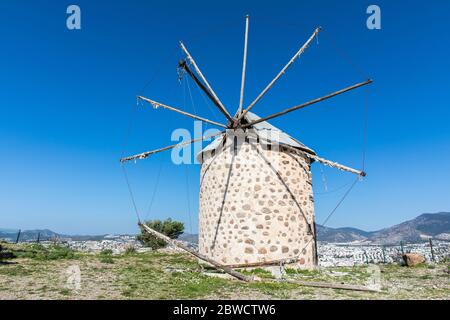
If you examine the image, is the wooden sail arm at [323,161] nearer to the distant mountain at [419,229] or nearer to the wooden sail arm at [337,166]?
the wooden sail arm at [337,166]

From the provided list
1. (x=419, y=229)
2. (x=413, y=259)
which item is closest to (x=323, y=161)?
(x=413, y=259)

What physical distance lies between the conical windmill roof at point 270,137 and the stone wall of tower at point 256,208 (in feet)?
1.08

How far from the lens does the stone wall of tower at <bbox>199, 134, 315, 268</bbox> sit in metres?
10.4

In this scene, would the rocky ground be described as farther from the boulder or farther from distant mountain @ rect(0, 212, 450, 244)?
distant mountain @ rect(0, 212, 450, 244)

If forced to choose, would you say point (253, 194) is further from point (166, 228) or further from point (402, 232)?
point (402, 232)

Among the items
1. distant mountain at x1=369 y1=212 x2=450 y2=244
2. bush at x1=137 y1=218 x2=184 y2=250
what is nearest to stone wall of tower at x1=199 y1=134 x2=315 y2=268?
bush at x1=137 y1=218 x2=184 y2=250

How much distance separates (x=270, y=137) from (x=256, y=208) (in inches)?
103

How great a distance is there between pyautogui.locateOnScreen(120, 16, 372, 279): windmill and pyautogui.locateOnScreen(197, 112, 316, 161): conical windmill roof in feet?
0.15

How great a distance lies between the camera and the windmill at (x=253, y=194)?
409 inches

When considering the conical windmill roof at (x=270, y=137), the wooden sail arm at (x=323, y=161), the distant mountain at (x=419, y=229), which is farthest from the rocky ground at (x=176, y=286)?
the distant mountain at (x=419, y=229)

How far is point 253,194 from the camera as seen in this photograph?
10.6 meters

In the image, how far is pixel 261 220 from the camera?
10.4 meters
